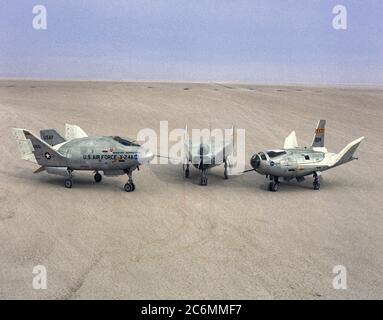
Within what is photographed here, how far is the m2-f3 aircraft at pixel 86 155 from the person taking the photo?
1938cm

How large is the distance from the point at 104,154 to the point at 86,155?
801 mm

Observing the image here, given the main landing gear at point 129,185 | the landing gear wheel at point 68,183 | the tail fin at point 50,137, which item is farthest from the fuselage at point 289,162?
the tail fin at point 50,137

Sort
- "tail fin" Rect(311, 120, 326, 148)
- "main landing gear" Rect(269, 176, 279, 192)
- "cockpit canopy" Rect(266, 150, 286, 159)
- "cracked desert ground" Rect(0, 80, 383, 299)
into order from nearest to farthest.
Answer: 1. "cracked desert ground" Rect(0, 80, 383, 299)
2. "cockpit canopy" Rect(266, 150, 286, 159)
3. "main landing gear" Rect(269, 176, 279, 192)
4. "tail fin" Rect(311, 120, 326, 148)

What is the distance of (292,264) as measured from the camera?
13.0m

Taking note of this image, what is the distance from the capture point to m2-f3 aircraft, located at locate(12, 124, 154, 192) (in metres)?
19.4

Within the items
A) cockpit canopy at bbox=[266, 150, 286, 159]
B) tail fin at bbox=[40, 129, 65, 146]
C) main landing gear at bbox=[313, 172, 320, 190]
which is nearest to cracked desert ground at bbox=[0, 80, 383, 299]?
main landing gear at bbox=[313, 172, 320, 190]

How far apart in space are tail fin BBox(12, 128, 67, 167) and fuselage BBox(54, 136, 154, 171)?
1.10 ft

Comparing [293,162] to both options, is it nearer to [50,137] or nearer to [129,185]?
[129,185]

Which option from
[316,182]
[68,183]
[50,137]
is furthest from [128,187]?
[316,182]

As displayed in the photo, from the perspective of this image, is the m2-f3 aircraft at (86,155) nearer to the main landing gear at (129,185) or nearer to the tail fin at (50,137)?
the main landing gear at (129,185)

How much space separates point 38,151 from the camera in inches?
782

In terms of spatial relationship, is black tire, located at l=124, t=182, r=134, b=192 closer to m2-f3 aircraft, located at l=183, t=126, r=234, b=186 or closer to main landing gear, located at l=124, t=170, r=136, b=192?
main landing gear, located at l=124, t=170, r=136, b=192

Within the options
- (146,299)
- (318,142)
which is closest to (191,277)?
(146,299)
